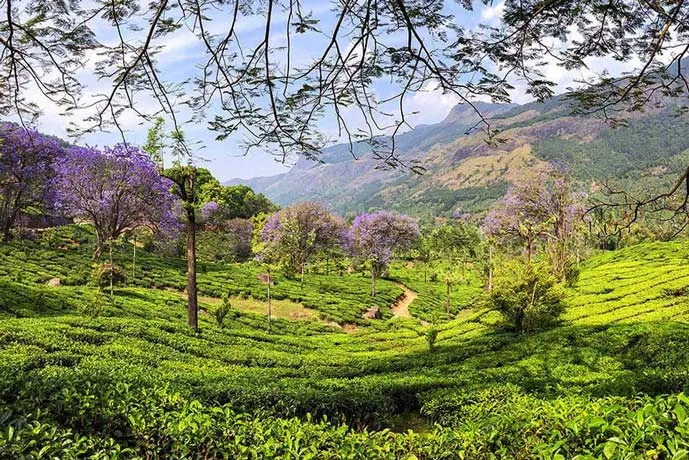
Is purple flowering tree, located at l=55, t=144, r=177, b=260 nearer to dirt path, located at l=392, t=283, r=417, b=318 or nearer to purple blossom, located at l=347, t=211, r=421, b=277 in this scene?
dirt path, located at l=392, t=283, r=417, b=318

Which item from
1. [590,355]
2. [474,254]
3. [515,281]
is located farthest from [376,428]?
[474,254]

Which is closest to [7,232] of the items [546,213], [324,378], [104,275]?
[104,275]

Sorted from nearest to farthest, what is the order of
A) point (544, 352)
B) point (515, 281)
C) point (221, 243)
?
point (544, 352), point (515, 281), point (221, 243)

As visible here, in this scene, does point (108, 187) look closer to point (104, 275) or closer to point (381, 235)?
point (104, 275)

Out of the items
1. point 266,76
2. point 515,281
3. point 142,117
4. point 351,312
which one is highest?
point 266,76

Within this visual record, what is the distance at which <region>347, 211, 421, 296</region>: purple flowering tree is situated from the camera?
38531 millimetres

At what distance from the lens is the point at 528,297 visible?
51.2ft

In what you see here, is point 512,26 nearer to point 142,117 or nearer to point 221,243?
point 142,117

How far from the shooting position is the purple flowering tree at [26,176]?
25750 millimetres

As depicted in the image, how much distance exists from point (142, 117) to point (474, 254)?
5235 centimetres

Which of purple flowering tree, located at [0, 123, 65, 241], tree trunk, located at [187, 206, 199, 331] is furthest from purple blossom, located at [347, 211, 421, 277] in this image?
tree trunk, located at [187, 206, 199, 331]

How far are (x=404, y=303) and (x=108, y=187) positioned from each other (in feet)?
69.1

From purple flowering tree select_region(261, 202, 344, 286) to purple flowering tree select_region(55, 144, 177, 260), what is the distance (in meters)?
11.2

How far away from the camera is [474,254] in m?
53.6
